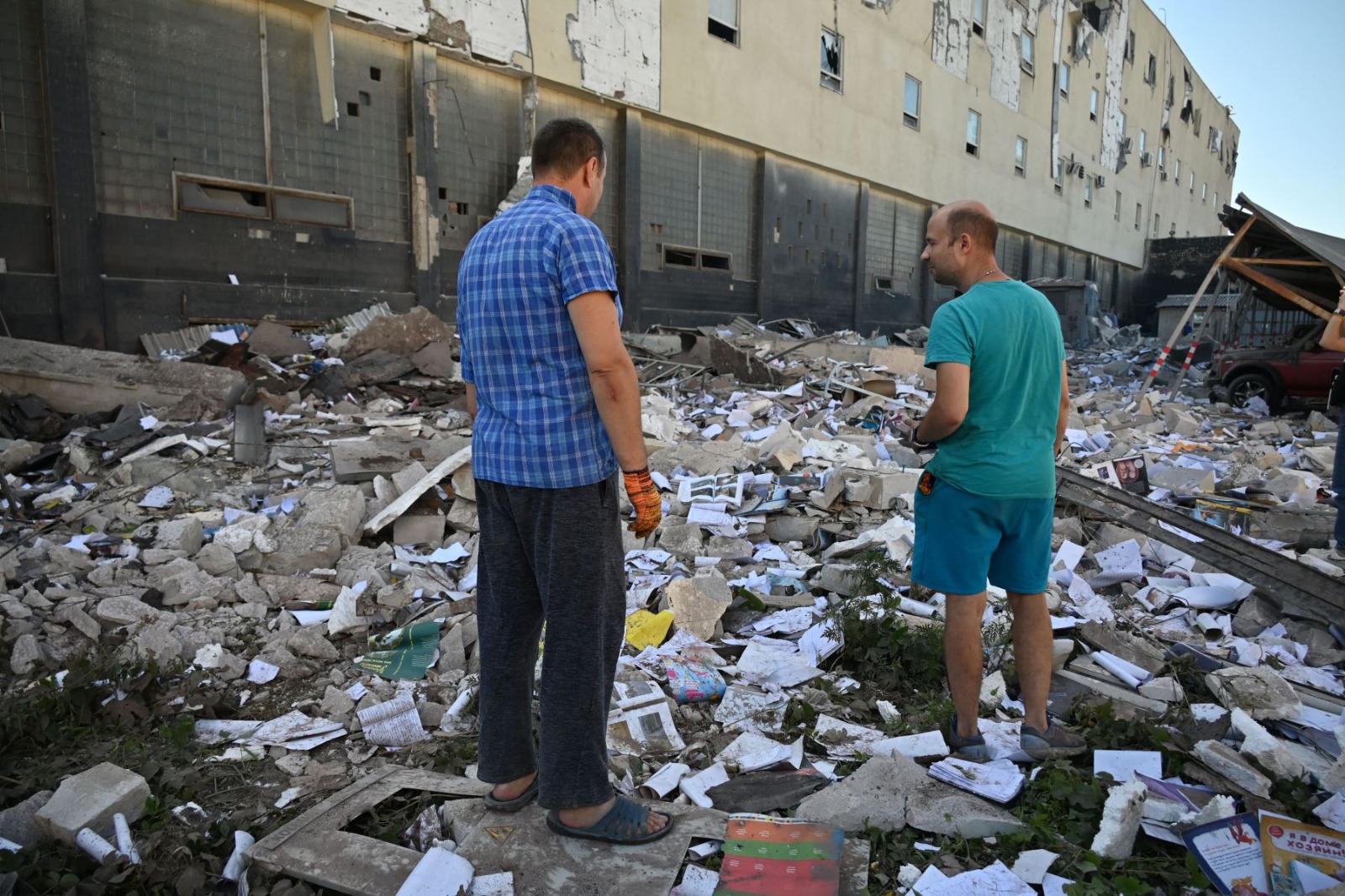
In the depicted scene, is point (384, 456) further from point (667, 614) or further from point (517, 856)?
point (517, 856)

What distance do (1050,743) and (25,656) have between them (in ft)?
13.5

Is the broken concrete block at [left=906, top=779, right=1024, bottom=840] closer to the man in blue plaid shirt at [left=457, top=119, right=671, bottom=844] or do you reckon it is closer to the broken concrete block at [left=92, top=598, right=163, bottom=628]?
the man in blue plaid shirt at [left=457, top=119, right=671, bottom=844]

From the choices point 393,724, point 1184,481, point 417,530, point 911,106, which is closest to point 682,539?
point 417,530

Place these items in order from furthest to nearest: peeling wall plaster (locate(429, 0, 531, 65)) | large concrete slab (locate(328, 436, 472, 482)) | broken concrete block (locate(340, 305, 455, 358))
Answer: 1. peeling wall plaster (locate(429, 0, 531, 65))
2. broken concrete block (locate(340, 305, 455, 358))
3. large concrete slab (locate(328, 436, 472, 482))

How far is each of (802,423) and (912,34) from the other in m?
17.0

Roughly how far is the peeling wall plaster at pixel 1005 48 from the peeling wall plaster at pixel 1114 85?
8.35 meters

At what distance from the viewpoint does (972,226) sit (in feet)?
8.75

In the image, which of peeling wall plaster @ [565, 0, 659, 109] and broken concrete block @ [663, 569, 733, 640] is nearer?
broken concrete block @ [663, 569, 733, 640]

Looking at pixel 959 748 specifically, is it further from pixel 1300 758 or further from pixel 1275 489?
pixel 1275 489

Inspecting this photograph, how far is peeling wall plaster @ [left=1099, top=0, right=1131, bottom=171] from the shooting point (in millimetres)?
32125

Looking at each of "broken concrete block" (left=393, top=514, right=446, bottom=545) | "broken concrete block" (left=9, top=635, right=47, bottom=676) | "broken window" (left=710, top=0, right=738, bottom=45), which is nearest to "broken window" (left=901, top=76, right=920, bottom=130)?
"broken window" (left=710, top=0, right=738, bottom=45)

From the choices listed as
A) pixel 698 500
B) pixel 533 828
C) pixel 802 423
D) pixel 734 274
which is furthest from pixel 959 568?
pixel 734 274

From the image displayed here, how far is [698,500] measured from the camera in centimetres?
584

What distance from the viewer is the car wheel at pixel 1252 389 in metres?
12.9
